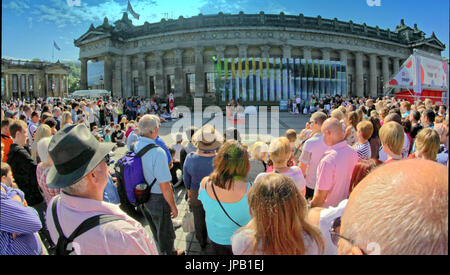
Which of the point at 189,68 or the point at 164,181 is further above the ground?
the point at 189,68

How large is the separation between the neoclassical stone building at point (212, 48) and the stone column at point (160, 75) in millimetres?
135

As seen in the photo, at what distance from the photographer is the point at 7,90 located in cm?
5412

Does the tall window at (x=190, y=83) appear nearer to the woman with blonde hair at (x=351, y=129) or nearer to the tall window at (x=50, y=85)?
the woman with blonde hair at (x=351, y=129)

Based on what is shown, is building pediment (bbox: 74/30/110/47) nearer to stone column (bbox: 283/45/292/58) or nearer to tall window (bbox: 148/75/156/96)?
tall window (bbox: 148/75/156/96)

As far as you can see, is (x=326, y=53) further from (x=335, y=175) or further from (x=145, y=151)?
(x=145, y=151)

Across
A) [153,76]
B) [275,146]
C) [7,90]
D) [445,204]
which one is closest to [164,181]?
[275,146]

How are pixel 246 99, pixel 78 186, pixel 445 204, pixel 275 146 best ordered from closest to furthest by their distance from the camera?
pixel 445 204, pixel 78 186, pixel 275 146, pixel 246 99

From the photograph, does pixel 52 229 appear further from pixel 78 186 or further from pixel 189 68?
pixel 189 68

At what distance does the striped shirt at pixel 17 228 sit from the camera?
1.82 metres

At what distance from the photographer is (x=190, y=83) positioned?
37.0 metres

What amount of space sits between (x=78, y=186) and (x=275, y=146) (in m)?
2.02

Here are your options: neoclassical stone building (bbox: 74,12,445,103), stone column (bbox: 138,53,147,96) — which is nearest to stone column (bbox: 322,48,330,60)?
neoclassical stone building (bbox: 74,12,445,103)

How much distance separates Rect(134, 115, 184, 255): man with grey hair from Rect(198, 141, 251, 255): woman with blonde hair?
0.66 metres
